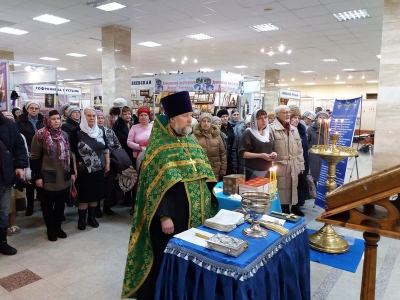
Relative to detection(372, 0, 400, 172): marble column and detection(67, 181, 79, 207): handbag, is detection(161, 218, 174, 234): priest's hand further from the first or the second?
detection(372, 0, 400, 172): marble column

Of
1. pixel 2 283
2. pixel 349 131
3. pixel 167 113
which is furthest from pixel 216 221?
pixel 349 131

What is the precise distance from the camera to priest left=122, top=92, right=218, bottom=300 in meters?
2.05

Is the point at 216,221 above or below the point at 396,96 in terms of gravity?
below

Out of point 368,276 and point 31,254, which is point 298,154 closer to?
point 368,276

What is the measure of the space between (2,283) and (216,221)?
2095mm

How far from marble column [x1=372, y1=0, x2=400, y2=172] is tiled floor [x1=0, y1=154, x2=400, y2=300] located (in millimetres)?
1424

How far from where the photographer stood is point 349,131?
170 inches

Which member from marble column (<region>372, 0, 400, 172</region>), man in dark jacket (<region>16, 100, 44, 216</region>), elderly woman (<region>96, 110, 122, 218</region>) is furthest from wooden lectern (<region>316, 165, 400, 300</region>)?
man in dark jacket (<region>16, 100, 44, 216</region>)

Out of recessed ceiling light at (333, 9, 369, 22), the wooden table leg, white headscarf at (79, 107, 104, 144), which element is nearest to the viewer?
the wooden table leg

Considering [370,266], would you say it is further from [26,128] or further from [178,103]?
[26,128]

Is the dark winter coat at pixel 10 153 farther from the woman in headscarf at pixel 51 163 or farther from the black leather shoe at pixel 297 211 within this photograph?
the black leather shoe at pixel 297 211

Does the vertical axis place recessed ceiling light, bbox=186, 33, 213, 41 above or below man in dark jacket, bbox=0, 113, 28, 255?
above

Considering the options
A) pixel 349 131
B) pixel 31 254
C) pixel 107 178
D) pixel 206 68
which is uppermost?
pixel 206 68

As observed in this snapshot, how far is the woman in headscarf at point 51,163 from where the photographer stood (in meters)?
3.45
